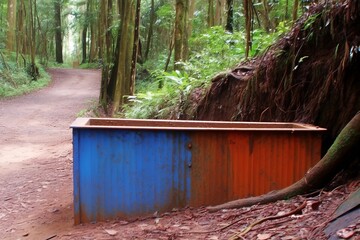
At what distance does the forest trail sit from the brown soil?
0.02 metres

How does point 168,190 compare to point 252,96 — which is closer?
point 168,190

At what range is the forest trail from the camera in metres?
5.79

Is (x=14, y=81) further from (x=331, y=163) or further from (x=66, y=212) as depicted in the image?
(x=331, y=163)

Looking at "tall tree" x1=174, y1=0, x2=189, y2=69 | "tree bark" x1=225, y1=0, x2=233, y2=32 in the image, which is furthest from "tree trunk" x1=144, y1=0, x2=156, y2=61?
"tall tree" x1=174, y1=0, x2=189, y2=69

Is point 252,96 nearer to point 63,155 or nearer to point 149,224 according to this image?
point 149,224

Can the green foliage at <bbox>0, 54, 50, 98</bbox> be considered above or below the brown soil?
above

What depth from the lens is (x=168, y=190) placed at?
504cm

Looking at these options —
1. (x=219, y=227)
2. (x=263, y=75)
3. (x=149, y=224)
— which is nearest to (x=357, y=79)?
(x=263, y=75)

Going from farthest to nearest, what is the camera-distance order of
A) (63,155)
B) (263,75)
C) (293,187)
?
(63,155), (263,75), (293,187)

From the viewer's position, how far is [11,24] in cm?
2762

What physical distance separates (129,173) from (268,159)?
70.9 inches

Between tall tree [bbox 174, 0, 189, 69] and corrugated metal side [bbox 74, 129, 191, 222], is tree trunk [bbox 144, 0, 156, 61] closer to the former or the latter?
tall tree [bbox 174, 0, 189, 69]

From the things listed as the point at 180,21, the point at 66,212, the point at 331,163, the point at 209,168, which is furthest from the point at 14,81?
the point at 331,163

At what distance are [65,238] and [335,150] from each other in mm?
3309
